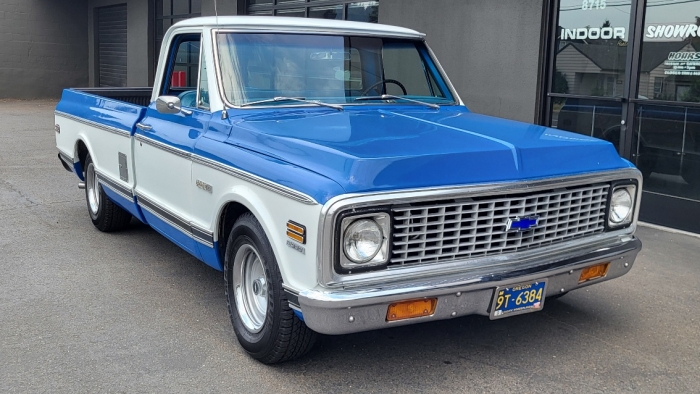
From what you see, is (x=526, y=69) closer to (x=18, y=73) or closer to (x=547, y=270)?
(x=547, y=270)

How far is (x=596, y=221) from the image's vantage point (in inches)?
162

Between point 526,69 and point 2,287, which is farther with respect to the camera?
point 526,69

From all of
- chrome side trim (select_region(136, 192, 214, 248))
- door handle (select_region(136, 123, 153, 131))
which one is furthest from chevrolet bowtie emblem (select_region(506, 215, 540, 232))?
door handle (select_region(136, 123, 153, 131))

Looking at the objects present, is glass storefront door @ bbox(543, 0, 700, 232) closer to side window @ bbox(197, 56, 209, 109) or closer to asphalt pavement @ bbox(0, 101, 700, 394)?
asphalt pavement @ bbox(0, 101, 700, 394)

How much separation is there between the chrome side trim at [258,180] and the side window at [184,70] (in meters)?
0.70

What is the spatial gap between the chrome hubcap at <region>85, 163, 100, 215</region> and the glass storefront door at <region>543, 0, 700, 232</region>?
5.07 meters

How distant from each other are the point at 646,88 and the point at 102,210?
5376mm

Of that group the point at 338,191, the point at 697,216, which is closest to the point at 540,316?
the point at 338,191

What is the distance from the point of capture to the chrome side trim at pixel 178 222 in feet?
14.5

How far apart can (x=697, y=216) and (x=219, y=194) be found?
193 inches

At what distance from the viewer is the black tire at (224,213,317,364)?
11.9ft

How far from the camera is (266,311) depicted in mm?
3797

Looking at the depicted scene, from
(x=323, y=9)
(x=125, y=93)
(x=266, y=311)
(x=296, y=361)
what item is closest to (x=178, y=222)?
(x=266, y=311)

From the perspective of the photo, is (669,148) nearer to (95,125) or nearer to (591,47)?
(591,47)
